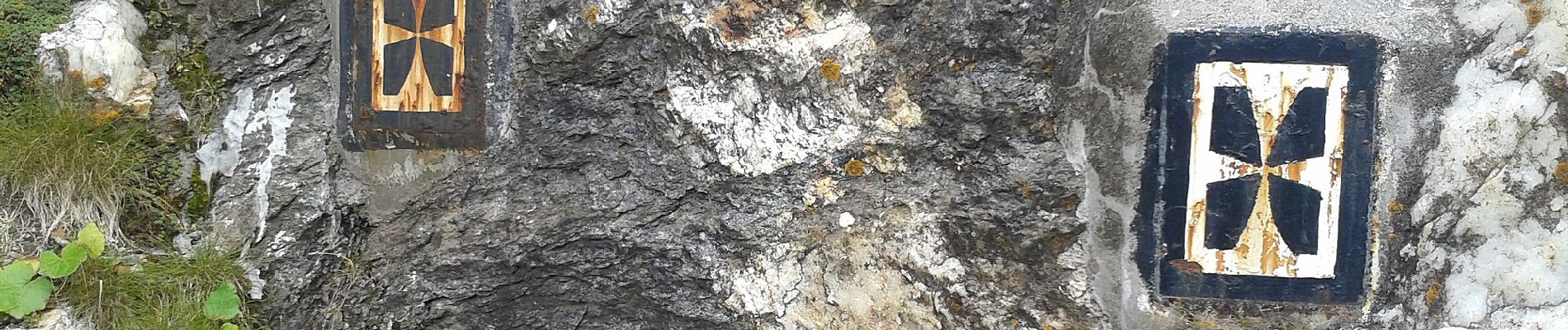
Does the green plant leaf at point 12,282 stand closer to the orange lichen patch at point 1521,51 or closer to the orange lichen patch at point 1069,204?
the orange lichen patch at point 1069,204

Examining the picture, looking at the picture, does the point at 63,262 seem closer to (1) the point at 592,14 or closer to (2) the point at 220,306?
(2) the point at 220,306

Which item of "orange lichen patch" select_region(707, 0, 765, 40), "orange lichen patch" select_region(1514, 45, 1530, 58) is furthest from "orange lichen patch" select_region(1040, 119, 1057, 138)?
"orange lichen patch" select_region(1514, 45, 1530, 58)

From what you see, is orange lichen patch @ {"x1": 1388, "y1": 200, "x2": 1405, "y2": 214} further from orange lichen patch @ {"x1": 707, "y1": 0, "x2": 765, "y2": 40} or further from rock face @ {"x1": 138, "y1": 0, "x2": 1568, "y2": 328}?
orange lichen patch @ {"x1": 707, "y1": 0, "x2": 765, "y2": 40}

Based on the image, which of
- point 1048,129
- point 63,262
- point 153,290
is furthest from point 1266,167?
point 63,262

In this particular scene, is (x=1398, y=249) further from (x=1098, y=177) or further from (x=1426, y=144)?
(x=1098, y=177)

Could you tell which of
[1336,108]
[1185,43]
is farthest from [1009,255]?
[1336,108]
